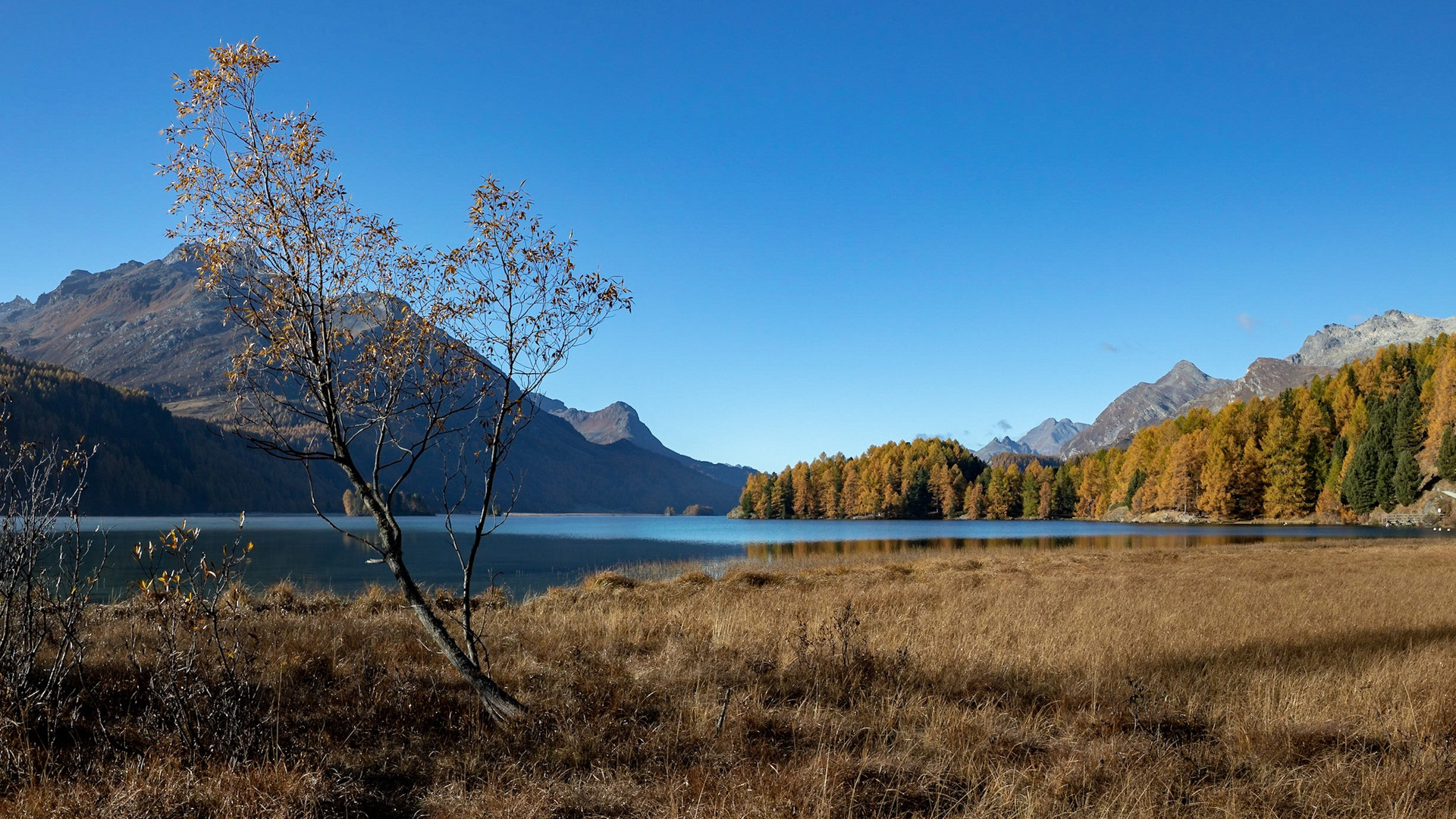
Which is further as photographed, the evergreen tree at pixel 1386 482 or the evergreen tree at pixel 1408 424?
the evergreen tree at pixel 1408 424

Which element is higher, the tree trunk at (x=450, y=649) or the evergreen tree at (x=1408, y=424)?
the evergreen tree at (x=1408, y=424)

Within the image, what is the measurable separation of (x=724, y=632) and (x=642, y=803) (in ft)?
21.8

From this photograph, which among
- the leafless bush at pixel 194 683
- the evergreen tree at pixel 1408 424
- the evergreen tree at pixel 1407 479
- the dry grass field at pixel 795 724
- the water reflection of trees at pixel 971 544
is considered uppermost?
the evergreen tree at pixel 1408 424

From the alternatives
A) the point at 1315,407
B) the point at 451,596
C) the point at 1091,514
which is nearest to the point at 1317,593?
the point at 451,596

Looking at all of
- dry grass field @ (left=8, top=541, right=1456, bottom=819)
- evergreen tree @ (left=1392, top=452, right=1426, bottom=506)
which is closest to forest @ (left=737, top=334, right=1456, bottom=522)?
evergreen tree @ (left=1392, top=452, right=1426, bottom=506)

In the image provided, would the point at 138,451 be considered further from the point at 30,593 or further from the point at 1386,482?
the point at 1386,482

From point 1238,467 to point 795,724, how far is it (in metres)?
106

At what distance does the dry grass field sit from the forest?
7908 cm

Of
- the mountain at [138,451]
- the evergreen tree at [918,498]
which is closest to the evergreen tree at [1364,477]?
the evergreen tree at [918,498]

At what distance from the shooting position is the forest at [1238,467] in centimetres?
7506

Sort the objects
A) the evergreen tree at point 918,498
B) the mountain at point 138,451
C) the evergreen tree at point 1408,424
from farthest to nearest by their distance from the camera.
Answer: the mountain at point 138,451 → the evergreen tree at point 918,498 → the evergreen tree at point 1408,424

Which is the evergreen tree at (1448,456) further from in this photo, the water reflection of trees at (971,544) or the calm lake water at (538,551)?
the water reflection of trees at (971,544)

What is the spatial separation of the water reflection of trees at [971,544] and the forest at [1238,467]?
30.9 metres

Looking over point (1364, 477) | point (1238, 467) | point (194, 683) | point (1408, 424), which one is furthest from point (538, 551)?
point (1238, 467)
